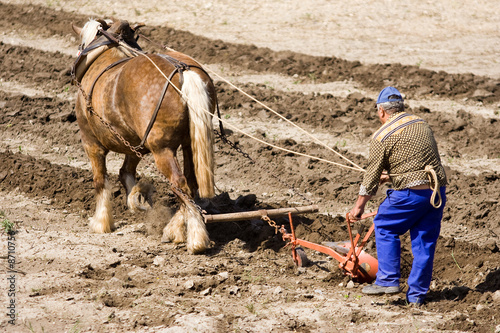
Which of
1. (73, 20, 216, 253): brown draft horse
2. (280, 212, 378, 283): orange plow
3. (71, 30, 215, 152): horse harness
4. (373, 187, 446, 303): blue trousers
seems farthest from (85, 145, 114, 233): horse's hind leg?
(373, 187, 446, 303): blue trousers

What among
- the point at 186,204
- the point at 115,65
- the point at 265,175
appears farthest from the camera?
the point at 265,175

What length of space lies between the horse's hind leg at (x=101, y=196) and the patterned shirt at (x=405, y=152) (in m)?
3.51

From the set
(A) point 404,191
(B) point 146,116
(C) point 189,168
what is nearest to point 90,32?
(B) point 146,116

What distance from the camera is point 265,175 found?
316 inches

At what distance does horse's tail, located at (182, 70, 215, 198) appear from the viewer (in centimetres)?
541

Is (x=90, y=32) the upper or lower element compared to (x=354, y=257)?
upper

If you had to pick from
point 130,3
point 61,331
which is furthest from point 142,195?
point 130,3

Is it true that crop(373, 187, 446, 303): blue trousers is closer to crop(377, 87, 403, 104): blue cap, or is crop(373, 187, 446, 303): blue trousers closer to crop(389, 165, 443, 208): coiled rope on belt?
crop(389, 165, 443, 208): coiled rope on belt

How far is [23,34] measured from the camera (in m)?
15.6

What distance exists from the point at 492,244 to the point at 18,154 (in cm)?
699

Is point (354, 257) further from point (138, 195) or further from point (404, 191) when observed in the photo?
point (138, 195)

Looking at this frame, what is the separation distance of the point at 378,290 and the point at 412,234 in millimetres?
549

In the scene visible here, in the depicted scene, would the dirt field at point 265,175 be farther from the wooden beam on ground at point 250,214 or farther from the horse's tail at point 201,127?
the horse's tail at point 201,127

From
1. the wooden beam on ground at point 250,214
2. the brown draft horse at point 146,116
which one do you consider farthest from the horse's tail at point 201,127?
the wooden beam on ground at point 250,214
